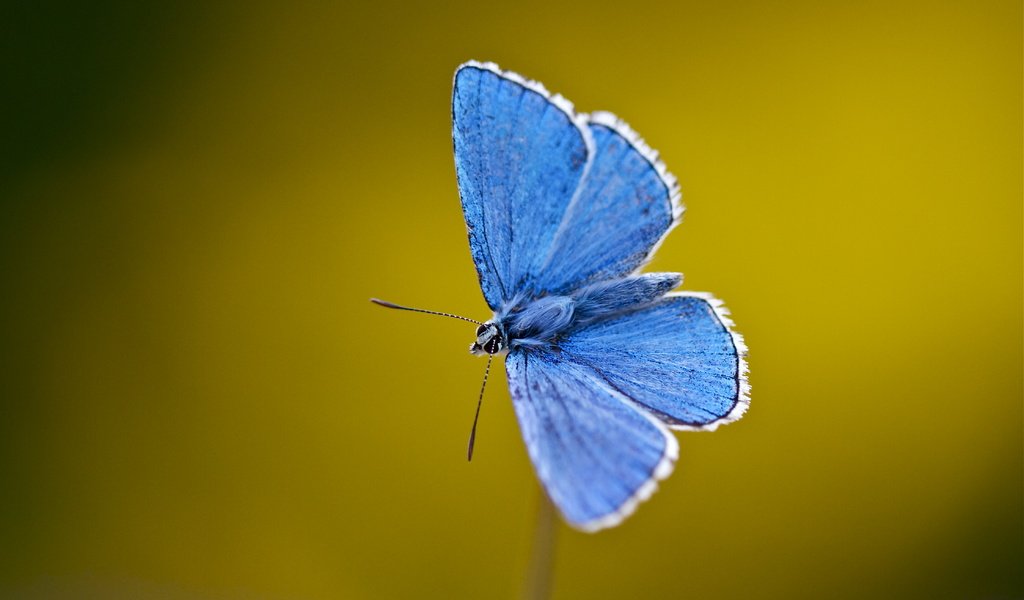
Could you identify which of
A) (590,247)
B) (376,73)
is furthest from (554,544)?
(376,73)

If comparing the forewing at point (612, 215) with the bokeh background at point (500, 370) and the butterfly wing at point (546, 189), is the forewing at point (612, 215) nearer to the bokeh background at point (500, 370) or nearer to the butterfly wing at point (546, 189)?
the butterfly wing at point (546, 189)

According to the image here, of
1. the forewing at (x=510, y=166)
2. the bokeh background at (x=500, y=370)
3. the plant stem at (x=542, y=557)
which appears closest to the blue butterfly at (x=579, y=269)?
the forewing at (x=510, y=166)

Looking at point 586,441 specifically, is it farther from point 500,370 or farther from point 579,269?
point 500,370

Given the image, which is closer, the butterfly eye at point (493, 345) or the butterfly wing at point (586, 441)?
the butterfly wing at point (586, 441)

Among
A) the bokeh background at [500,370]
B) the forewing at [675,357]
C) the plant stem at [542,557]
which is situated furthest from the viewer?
the bokeh background at [500,370]

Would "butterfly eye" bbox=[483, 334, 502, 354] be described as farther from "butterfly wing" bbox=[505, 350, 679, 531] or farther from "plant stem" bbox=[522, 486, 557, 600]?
"plant stem" bbox=[522, 486, 557, 600]

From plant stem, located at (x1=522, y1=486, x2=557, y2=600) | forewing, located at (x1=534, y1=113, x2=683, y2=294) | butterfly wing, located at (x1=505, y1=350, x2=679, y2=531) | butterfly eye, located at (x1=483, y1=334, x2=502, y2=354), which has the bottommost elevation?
plant stem, located at (x1=522, y1=486, x2=557, y2=600)

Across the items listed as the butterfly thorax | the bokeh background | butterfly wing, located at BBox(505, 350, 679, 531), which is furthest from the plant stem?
the bokeh background
